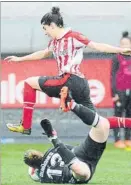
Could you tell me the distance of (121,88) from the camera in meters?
14.6

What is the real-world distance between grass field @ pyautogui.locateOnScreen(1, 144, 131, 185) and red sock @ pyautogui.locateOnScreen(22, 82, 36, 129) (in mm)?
585

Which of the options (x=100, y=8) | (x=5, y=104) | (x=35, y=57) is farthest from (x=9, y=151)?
(x=35, y=57)

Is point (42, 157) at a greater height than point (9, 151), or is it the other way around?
point (42, 157)

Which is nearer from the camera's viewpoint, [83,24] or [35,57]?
[35,57]

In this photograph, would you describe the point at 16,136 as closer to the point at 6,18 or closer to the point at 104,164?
the point at 6,18

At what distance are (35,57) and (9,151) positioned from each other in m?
4.03

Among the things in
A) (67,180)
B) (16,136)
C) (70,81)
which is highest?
(70,81)

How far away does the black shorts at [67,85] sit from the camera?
9.64 meters

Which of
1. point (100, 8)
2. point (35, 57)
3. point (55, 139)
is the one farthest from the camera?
point (100, 8)

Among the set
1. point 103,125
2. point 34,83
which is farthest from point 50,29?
point 103,125

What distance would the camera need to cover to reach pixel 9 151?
13906 mm

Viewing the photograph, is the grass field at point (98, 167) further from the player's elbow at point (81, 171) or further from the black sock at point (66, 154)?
the black sock at point (66, 154)

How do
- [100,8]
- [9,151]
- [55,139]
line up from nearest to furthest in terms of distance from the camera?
[55,139] < [9,151] < [100,8]

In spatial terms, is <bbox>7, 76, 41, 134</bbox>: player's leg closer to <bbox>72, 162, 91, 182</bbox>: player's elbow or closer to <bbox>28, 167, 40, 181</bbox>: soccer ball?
<bbox>28, 167, 40, 181</bbox>: soccer ball
